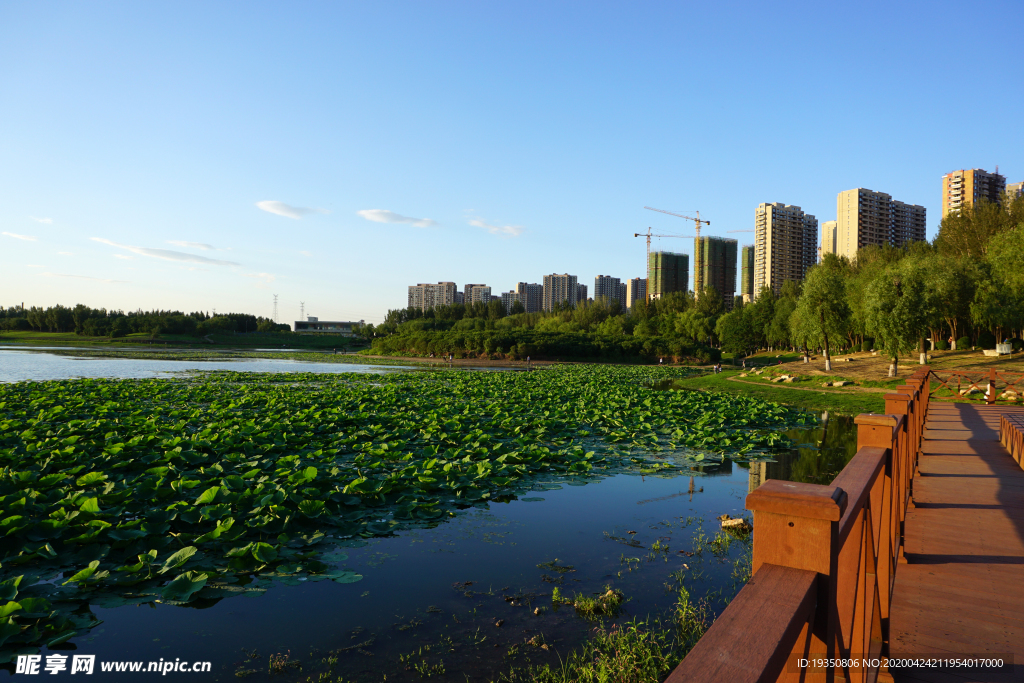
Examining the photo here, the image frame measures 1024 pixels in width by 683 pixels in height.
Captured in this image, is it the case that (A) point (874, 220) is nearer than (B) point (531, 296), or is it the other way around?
(A) point (874, 220)

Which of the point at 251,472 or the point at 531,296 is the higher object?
Result: the point at 531,296

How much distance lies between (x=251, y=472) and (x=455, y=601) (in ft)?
13.9

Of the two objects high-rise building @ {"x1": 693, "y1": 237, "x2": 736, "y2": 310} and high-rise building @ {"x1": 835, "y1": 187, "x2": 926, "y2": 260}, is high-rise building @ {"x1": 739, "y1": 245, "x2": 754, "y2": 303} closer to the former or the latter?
high-rise building @ {"x1": 693, "y1": 237, "x2": 736, "y2": 310}

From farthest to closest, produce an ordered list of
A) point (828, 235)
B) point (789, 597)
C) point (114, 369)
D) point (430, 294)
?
point (430, 294)
point (828, 235)
point (114, 369)
point (789, 597)

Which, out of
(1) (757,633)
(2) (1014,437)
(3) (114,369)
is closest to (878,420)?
(1) (757,633)

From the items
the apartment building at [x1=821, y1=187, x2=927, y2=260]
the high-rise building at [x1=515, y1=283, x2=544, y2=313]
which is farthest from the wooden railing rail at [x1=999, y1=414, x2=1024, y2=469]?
the high-rise building at [x1=515, y1=283, x2=544, y2=313]

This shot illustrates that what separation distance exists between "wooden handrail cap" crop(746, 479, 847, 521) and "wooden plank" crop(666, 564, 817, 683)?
15 cm

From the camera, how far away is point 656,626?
4.61m

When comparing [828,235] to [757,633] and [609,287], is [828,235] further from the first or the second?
[757,633]

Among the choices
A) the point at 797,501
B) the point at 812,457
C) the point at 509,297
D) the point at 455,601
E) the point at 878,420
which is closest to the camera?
the point at 797,501

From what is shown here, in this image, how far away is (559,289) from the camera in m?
162

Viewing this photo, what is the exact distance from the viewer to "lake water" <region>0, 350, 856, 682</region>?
4.09 metres

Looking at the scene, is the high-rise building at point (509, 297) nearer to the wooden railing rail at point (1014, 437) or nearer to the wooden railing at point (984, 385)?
the wooden railing at point (984, 385)

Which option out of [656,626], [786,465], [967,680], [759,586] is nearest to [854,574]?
[759,586]
